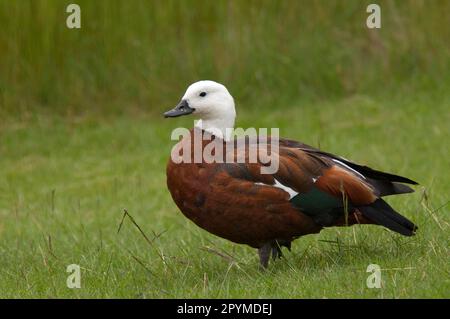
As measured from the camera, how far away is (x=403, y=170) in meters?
10.4

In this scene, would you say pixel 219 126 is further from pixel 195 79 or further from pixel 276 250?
pixel 195 79

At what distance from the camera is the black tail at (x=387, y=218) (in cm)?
639

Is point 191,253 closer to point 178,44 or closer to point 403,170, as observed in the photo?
point 403,170

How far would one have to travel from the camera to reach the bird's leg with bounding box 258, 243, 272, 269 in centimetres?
658

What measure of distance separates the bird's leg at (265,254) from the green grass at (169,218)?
54 millimetres

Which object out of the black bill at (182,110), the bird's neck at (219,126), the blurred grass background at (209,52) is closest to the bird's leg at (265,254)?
the bird's neck at (219,126)

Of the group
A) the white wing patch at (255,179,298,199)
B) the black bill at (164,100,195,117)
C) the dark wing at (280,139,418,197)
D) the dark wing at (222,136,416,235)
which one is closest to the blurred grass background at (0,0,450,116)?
the black bill at (164,100,195,117)

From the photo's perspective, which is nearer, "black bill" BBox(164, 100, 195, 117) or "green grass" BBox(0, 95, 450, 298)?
"green grass" BBox(0, 95, 450, 298)

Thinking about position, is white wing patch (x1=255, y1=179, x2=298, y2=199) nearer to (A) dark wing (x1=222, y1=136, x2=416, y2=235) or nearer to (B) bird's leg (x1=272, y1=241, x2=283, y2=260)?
(A) dark wing (x1=222, y1=136, x2=416, y2=235)

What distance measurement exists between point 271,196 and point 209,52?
674cm

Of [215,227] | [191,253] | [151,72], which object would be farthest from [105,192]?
[215,227]

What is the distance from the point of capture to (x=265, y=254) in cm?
659

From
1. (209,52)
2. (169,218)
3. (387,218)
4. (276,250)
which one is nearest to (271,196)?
(276,250)

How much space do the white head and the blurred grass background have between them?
5986 mm
